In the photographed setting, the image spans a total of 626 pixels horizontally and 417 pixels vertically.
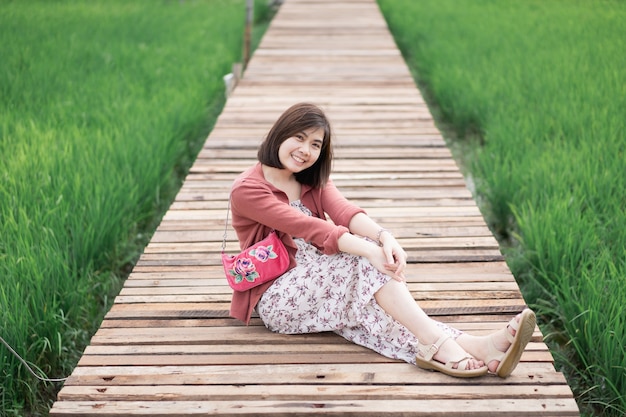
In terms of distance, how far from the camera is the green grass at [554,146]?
8.01 feet

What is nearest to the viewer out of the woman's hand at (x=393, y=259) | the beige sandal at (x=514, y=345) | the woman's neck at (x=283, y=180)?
the beige sandal at (x=514, y=345)

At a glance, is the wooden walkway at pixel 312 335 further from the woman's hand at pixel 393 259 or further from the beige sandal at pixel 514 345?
the woman's hand at pixel 393 259

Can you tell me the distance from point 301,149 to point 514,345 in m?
0.80

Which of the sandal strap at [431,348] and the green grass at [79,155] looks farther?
the green grass at [79,155]

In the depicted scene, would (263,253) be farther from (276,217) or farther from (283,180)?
(283,180)

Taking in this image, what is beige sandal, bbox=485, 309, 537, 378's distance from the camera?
77.0 inches

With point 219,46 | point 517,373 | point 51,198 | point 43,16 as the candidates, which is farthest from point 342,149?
point 43,16

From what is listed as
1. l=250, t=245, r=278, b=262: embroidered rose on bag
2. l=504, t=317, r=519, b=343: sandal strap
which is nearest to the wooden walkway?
l=504, t=317, r=519, b=343: sandal strap

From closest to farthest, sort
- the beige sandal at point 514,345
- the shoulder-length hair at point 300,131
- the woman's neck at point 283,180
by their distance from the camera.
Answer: the beige sandal at point 514,345
the shoulder-length hair at point 300,131
the woman's neck at point 283,180

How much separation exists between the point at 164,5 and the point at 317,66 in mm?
3541

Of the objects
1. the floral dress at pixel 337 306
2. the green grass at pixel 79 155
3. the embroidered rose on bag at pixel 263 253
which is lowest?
the green grass at pixel 79 155

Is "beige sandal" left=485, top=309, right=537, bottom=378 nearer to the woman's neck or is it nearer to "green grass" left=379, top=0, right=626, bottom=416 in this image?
"green grass" left=379, top=0, right=626, bottom=416

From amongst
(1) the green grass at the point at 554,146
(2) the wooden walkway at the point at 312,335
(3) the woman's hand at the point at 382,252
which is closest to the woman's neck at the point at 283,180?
(3) the woman's hand at the point at 382,252

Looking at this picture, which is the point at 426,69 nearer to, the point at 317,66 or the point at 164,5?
the point at 317,66
